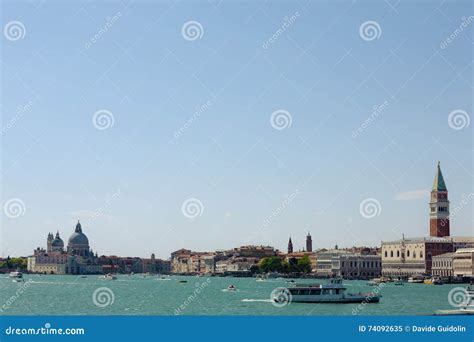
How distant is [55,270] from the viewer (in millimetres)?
73750

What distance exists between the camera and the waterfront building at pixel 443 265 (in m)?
48.7

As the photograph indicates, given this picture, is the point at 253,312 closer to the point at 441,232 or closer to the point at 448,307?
the point at 448,307

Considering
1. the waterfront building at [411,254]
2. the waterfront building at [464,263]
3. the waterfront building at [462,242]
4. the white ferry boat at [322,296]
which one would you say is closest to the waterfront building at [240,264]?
the waterfront building at [411,254]

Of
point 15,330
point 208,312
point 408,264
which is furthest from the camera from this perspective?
point 408,264

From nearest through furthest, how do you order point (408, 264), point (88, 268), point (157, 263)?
point (408, 264) < point (88, 268) < point (157, 263)

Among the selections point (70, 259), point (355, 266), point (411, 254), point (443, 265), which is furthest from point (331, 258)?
point (70, 259)

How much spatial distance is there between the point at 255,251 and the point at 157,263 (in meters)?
15.4

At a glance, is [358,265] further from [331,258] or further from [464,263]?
[464,263]

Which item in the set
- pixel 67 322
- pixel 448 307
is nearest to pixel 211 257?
pixel 448 307

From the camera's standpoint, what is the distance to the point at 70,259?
73312mm

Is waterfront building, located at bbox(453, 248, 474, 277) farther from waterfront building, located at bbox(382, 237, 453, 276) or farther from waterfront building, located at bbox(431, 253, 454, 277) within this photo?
waterfront building, located at bbox(382, 237, 453, 276)

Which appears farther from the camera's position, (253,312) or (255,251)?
(255,251)

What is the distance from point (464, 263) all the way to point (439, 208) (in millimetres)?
7712

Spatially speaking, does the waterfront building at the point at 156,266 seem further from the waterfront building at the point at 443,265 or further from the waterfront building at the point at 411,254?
the waterfront building at the point at 443,265
